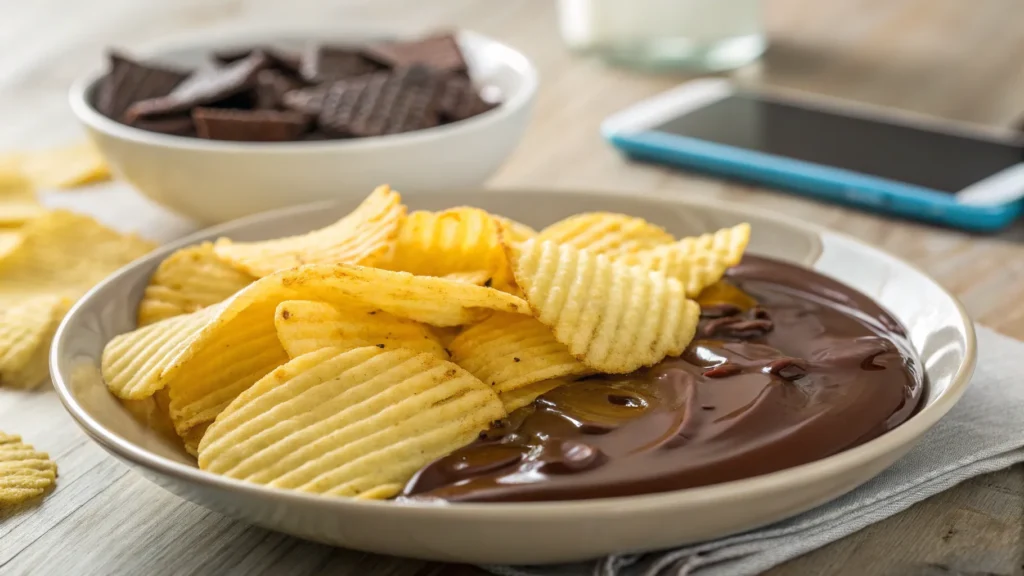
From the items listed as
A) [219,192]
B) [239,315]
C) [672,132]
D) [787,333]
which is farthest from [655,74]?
[239,315]

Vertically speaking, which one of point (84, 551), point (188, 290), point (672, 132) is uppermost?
point (672, 132)

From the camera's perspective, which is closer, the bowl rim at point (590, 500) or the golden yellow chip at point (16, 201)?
the bowl rim at point (590, 500)

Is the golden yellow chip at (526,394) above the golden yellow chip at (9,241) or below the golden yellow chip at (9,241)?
above

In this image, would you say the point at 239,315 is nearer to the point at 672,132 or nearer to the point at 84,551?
the point at 84,551

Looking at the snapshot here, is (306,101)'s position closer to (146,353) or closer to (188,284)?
(188,284)

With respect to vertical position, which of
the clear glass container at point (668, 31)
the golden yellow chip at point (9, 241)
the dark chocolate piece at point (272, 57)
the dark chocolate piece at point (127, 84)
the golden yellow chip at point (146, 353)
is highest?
the clear glass container at point (668, 31)

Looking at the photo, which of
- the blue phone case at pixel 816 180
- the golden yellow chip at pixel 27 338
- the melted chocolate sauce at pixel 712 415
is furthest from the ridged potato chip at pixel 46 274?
the blue phone case at pixel 816 180

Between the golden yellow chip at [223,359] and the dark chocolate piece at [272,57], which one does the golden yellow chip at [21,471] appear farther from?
the dark chocolate piece at [272,57]
